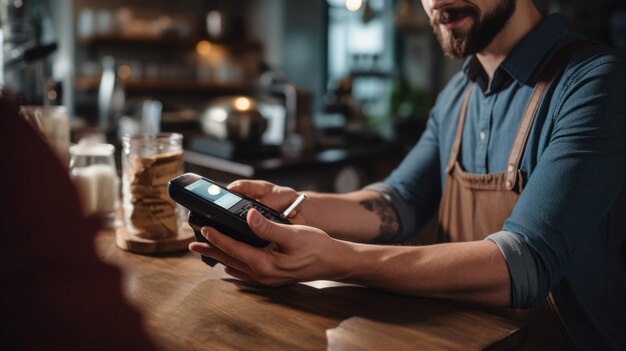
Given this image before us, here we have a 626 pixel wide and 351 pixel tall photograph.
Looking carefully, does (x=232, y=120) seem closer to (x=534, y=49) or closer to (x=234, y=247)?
(x=534, y=49)

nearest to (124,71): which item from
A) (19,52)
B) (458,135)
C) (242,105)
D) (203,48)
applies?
(203,48)

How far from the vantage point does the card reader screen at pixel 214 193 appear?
954mm

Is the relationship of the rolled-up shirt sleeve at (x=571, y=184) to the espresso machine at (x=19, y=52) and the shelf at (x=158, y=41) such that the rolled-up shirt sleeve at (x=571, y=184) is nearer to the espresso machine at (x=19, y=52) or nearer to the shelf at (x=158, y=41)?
the espresso machine at (x=19, y=52)

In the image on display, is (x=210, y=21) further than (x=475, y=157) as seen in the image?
Yes

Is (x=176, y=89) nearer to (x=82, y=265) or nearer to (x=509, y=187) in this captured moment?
(x=509, y=187)

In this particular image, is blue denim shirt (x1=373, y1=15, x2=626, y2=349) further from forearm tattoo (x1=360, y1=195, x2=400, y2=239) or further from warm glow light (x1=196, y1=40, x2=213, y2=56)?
warm glow light (x1=196, y1=40, x2=213, y2=56)

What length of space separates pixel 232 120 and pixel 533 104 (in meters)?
1.73

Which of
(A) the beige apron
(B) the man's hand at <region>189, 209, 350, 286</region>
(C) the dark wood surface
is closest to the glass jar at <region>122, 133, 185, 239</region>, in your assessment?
(C) the dark wood surface

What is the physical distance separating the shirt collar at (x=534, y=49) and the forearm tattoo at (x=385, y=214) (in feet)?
1.42

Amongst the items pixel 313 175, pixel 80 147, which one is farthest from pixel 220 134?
pixel 80 147

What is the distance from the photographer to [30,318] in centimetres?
48

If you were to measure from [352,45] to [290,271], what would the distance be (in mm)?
6192

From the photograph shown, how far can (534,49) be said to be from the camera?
1.35m

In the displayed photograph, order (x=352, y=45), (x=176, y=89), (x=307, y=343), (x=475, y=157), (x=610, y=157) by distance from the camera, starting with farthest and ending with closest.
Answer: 1. (x=352, y=45)
2. (x=176, y=89)
3. (x=475, y=157)
4. (x=610, y=157)
5. (x=307, y=343)
